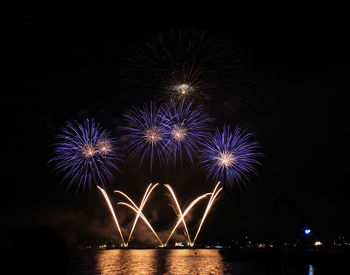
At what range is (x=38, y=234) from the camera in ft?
266

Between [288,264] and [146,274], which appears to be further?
[288,264]

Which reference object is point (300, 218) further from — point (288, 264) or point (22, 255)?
point (22, 255)

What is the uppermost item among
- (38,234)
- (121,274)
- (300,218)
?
(300,218)

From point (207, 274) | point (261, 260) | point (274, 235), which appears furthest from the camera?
point (274, 235)

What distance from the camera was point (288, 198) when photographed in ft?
302

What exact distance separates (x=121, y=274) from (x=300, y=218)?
57.2 m

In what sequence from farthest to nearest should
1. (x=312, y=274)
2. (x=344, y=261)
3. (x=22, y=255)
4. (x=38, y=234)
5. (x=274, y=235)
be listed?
(x=22, y=255), (x=274, y=235), (x=38, y=234), (x=344, y=261), (x=312, y=274)

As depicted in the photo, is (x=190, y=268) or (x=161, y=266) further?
(x=161, y=266)

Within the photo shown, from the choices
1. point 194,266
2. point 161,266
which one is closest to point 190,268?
point 194,266

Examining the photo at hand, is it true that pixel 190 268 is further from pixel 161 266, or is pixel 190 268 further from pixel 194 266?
pixel 161 266

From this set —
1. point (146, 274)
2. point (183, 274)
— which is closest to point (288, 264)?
point (183, 274)

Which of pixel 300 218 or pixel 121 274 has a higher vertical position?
pixel 300 218

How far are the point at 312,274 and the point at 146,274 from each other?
26737mm

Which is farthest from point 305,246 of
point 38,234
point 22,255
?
point 22,255
